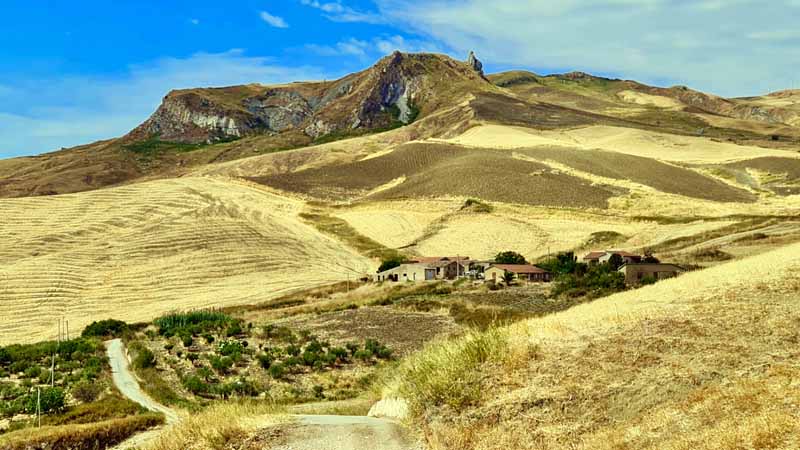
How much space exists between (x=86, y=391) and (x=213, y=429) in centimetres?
1720

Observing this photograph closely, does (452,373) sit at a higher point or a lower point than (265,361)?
higher

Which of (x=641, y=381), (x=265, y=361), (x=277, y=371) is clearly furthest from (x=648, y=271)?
(x=641, y=381)

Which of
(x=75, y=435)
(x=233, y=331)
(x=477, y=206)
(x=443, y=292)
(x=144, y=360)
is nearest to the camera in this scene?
(x=75, y=435)

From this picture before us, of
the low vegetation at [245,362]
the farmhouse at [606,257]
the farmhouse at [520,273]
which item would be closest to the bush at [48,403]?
the low vegetation at [245,362]

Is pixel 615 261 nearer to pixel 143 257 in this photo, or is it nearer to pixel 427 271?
pixel 427 271

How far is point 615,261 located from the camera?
58.3 meters

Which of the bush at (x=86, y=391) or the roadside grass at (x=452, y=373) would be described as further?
the bush at (x=86, y=391)

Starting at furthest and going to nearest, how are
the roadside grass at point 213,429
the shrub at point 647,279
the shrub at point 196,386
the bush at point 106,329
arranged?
the bush at point 106,329, the shrub at point 647,279, the shrub at point 196,386, the roadside grass at point 213,429

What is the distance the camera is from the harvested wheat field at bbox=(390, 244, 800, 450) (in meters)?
10.5

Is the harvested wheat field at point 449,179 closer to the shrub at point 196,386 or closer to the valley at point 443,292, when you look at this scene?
the valley at point 443,292

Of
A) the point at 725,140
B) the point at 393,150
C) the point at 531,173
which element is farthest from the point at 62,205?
the point at 725,140

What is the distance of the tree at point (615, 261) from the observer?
186 feet

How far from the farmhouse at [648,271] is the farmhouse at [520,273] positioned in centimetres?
1068

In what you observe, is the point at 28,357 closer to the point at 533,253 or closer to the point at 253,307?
the point at 253,307
